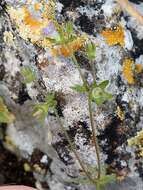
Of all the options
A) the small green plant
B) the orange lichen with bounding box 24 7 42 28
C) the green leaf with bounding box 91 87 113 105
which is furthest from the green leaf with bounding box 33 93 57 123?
the orange lichen with bounding box 24 7 42 28

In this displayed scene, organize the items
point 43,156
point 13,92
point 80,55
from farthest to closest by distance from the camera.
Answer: point 43,156 → point 13,92 → point 80,55

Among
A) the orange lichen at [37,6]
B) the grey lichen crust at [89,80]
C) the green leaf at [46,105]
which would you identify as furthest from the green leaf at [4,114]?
the orange lichen at [37,6]

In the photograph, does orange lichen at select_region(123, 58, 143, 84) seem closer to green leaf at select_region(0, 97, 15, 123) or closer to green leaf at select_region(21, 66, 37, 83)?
green leaf at select_region(21, 66, 37, 83)

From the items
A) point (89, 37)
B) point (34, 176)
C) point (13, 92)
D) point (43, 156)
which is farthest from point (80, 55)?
point (34, 176)

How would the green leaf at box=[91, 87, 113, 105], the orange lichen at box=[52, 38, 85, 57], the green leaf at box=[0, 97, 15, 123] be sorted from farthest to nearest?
1. the green leaf at box=[0, 97, 15, 123]
2. the orange lichen at box=[52, 38, 85, 57]
3. the green leaf at box=[91, 87, 113, 105]

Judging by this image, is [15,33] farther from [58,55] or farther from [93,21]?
[93,21]

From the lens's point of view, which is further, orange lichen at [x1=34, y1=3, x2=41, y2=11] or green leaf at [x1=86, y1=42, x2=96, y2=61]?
orange lichen at [x1=34, y1=3, x2=41, y2=11]

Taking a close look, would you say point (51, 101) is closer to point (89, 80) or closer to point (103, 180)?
point (89, 80)

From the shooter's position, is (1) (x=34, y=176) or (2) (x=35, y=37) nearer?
(2) (x=35, y=37)
